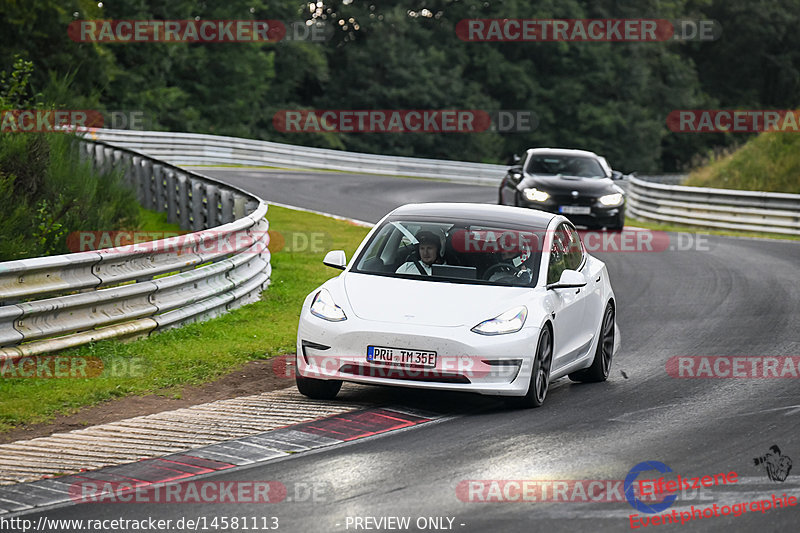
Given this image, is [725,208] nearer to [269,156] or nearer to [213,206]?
[213,206]

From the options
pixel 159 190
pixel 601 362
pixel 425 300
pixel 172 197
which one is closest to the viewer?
pixel 425 300

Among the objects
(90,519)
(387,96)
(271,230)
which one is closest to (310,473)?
(90,519)

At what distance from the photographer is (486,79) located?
71.1 m

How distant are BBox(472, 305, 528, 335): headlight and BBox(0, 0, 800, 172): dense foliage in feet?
126

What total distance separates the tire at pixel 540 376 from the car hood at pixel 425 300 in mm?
388

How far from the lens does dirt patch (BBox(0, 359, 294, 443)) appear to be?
27.3ft

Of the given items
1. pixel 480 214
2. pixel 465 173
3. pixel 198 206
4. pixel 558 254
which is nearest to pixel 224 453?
pixel 480 214

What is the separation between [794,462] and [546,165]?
17.2 m

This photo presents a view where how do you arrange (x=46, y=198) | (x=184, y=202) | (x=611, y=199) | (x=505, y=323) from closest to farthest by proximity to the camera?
(x=505, y=323) → (x=46, y=198) → (x=184, y=202) → (x=611, y=199)

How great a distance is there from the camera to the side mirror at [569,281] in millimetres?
9664

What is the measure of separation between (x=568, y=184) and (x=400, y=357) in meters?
15.4

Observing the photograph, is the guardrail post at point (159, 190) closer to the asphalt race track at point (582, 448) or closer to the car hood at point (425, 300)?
the asphalt race track at point (582, 448)

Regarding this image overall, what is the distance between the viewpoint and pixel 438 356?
884cm

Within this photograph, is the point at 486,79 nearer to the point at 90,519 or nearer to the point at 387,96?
the point at 387,96
